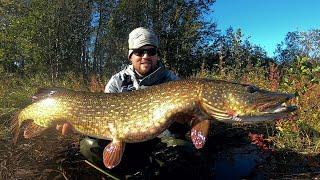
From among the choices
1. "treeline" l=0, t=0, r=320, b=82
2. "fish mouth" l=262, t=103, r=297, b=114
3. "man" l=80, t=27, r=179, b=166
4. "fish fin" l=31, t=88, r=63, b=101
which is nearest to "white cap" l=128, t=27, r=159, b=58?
"man" l=80, t=27, r=179, b=166

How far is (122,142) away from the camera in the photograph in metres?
3.49

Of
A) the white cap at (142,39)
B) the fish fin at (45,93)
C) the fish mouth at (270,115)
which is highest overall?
the white cap at (142,39)

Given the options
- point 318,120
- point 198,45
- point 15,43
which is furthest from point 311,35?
point 318,120

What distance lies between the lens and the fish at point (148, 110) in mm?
3037

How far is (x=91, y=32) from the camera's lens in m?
28.4

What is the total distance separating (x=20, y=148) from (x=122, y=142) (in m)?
2.04

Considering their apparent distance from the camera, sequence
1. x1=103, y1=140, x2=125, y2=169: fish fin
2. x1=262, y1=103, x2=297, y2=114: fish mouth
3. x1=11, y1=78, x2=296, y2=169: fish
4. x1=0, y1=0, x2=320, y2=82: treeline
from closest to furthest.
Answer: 1. x1=262, y1=103, x2=297, y2=114: fish mouth
2. x1=11, y1=78, x2=296, y2=169: fish
3. x1=103, y1=140, x2=125, y2=169: fish fin
4. x1=0, y1=0, x2=320, y2=82: treeline

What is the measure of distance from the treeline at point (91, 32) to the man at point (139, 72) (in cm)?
1449

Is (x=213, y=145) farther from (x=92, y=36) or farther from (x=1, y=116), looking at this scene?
(x=92, y=36)

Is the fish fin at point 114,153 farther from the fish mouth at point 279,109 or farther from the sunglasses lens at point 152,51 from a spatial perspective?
the fish mouth at point 279,109

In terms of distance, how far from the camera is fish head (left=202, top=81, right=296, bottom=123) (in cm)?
Answer: 295

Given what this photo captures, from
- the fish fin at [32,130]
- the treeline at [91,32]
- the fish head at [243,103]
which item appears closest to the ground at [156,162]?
the fish fin at [32,130]

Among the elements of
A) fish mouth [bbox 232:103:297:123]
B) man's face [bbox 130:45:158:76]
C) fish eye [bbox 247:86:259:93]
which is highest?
man's face [bbox 130:45:158:76]

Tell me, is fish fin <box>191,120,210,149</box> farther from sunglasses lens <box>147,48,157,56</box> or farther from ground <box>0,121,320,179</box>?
sunglasses lens <box>147,48,157,56</box>
